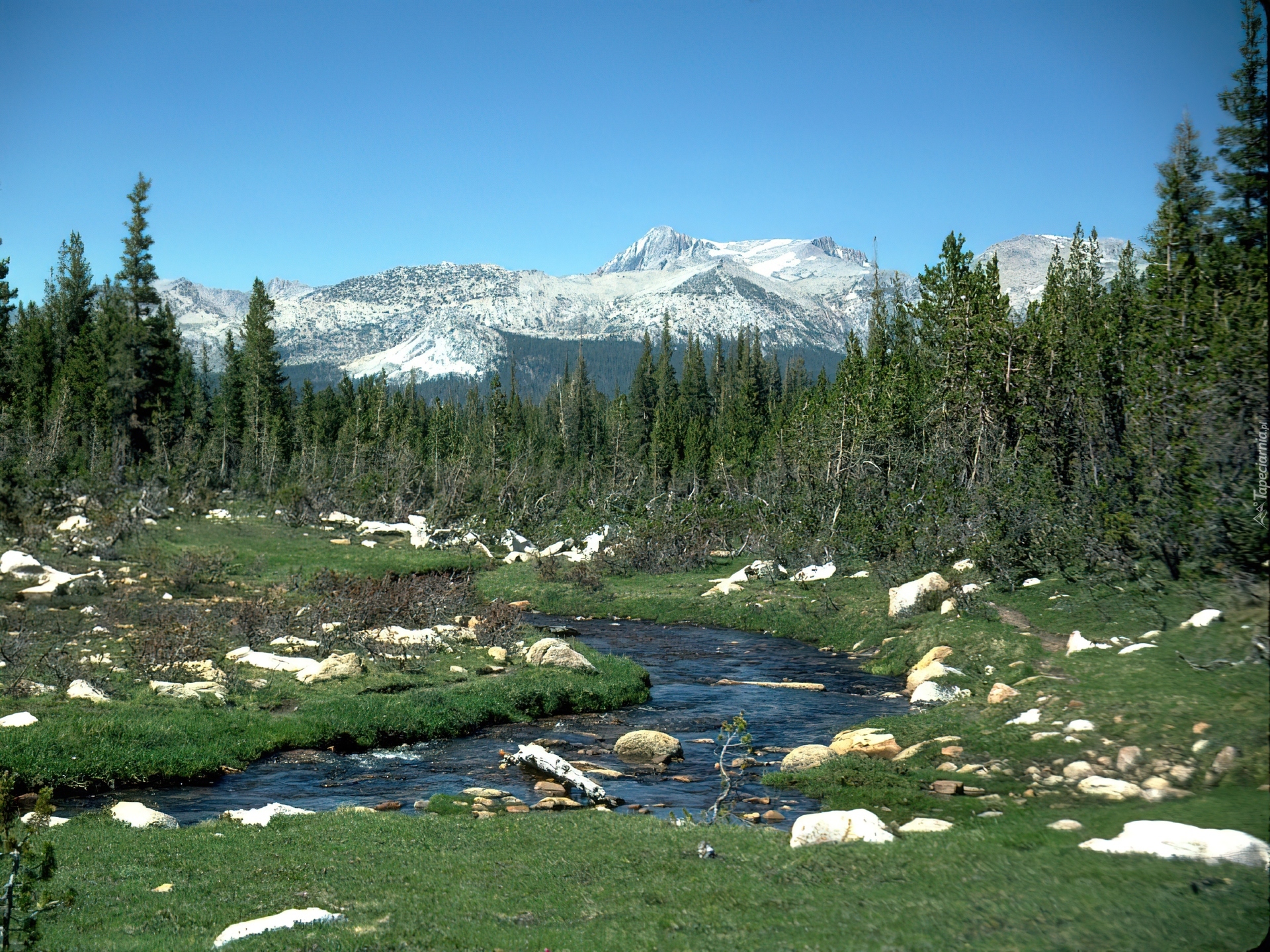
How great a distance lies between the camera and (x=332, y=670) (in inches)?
950

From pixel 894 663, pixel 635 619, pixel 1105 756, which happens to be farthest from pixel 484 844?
pixel 635 619

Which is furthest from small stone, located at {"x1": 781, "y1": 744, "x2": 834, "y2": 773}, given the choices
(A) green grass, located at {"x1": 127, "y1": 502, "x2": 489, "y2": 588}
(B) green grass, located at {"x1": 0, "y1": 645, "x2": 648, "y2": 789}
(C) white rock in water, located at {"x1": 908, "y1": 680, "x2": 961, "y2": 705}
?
(A) green grass, located at {"x1": 127, "y1": 502, "x2": 489, "y2": 588}

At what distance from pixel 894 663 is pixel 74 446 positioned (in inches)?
2597

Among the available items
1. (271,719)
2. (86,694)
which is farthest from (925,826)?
(86,694)

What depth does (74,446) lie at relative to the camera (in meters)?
70.1

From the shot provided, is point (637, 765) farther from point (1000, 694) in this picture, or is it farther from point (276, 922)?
point (276, 922)

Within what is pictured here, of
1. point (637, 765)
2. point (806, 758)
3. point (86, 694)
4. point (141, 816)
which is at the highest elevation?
point (86, 694)

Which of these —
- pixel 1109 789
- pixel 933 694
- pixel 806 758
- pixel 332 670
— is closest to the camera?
pixel 1109 789

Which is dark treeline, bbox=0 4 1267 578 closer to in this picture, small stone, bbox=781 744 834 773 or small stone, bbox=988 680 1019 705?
small stone, bbox=988 680 1019 705

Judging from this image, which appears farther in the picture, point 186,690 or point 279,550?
point 279,550

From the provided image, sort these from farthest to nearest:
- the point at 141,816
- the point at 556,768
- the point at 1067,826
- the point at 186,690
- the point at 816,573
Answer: the point at 816,573
the point at 186,690
the point at 556,768
the point at 141,816
the point at 1067,826

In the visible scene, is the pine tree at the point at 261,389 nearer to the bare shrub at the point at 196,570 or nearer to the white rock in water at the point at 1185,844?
the bare shrub at the point at 196,570

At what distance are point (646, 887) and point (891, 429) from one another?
4113 cm

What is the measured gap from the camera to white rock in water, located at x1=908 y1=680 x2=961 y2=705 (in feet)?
75.1
